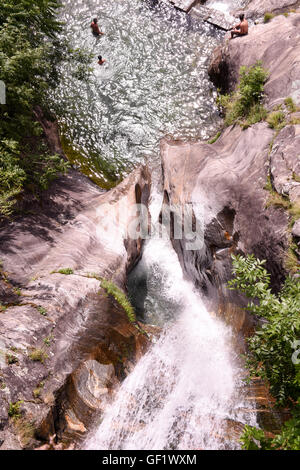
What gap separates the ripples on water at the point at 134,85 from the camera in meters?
12.3

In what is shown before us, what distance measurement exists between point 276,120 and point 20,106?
682 cm

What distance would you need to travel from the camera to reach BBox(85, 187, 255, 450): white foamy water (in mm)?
6316

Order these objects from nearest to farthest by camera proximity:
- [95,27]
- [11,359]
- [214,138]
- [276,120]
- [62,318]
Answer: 1. [11,359]
2. [62,318]
3. [276,120]
4. [214,138]
5. [95,27]

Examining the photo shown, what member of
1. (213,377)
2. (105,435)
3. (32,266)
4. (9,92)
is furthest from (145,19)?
(105,435)

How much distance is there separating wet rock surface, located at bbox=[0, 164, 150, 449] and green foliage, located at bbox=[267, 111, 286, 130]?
4497mm

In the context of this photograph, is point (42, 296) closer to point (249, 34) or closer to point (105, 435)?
point (105, 435)

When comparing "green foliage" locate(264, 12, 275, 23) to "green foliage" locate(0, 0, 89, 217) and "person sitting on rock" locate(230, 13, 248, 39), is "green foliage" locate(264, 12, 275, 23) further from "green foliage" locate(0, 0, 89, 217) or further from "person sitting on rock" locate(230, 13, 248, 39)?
"green foliage" locate(0, 0, 89, 217)

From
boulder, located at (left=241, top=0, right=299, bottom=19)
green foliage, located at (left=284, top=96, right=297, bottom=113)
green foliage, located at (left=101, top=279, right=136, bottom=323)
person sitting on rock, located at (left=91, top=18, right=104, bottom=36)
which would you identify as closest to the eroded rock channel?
green foliage, located at (left=101, top=279, right=136, bottom=323)

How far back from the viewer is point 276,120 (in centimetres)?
830

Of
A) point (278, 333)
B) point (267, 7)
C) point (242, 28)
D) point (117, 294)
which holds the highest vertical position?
point (267, 7)

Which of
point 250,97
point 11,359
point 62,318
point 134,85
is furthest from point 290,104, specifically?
point 11,359

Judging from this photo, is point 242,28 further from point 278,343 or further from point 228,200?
point 278,343

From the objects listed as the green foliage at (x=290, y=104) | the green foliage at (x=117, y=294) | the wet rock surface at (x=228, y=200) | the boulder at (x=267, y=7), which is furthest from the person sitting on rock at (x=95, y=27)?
the green foliage at (x=117, y=294)

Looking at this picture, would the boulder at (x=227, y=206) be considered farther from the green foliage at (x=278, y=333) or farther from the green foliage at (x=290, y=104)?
the green foliage at (x=278, y=333)
